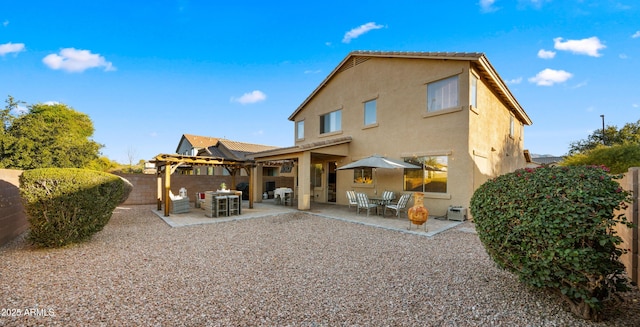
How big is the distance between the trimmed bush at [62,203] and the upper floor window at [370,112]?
34.5 feet

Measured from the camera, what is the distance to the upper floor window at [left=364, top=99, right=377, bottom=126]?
1254cm

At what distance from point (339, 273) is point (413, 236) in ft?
11.4

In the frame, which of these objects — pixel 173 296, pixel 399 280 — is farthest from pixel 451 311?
pixel 173 296

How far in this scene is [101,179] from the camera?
5.84 metres

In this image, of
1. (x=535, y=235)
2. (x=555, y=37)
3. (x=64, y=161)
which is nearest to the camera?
(x=535, y=235)

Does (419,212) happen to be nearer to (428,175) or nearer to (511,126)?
(428,175)

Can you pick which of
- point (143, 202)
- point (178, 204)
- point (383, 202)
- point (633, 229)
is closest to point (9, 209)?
point (178, 204)

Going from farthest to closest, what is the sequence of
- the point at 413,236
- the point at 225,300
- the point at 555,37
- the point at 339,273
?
the point at 555,37, the point at 413,236, the point at 339,273, the point at 225,300

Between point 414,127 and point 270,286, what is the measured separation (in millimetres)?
9266

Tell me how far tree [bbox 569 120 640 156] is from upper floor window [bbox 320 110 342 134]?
83.8ft

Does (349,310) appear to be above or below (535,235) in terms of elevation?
below

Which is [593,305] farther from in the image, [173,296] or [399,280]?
[173,296]

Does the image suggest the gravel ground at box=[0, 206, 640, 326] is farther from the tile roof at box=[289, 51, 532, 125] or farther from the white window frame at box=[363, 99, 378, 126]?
the white window frame at box=[363, 99, 378, 126]

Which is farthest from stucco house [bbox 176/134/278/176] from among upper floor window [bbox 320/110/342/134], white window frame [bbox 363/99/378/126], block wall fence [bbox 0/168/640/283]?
white window frame [bbox 363/99/378/126]
